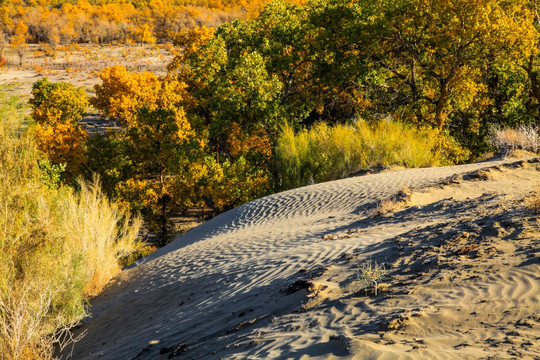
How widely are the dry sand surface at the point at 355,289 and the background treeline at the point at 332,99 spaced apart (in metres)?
7.77

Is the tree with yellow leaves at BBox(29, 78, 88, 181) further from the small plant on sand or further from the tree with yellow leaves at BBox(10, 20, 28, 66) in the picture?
the tree with yellow leaves at BBox(10, 20, 28, 66)

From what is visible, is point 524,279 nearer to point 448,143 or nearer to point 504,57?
point 448,143

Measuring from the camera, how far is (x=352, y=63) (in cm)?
2172

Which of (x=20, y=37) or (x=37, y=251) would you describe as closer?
(x=37, y=251)

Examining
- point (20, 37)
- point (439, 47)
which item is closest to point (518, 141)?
point (439, 47)

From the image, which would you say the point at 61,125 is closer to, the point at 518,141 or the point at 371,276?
the point at 518,141

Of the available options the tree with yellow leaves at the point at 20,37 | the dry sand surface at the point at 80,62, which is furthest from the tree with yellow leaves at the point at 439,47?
the tree with yellow leaves at the point at 20,37

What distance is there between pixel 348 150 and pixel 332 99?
8.84 meters

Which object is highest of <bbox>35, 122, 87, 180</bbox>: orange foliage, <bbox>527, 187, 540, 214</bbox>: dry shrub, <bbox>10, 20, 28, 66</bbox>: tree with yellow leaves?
<bbox>10, 20, 28, 66</bbox>: tree with yellow leaves

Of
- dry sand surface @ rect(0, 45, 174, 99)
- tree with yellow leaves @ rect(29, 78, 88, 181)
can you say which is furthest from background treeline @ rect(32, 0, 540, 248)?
dry sand surface @ rect(0, 45, 174, 99)

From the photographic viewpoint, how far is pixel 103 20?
101 metres

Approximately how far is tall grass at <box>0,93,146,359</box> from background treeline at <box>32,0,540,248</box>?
974 cm

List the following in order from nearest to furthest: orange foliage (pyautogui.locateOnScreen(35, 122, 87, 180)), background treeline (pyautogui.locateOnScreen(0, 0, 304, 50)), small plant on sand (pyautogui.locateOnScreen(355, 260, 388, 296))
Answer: small plant on sand (pyautogui.locateOnScreen(355, 260, 388, 296)) → orange foliage (pyautogui.locateOnScreen(35, 122, 87, 180)) → background treeline (pyautogui.locateOnScreen(0, 0, 304, 50))

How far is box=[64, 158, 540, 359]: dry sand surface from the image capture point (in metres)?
4.30
